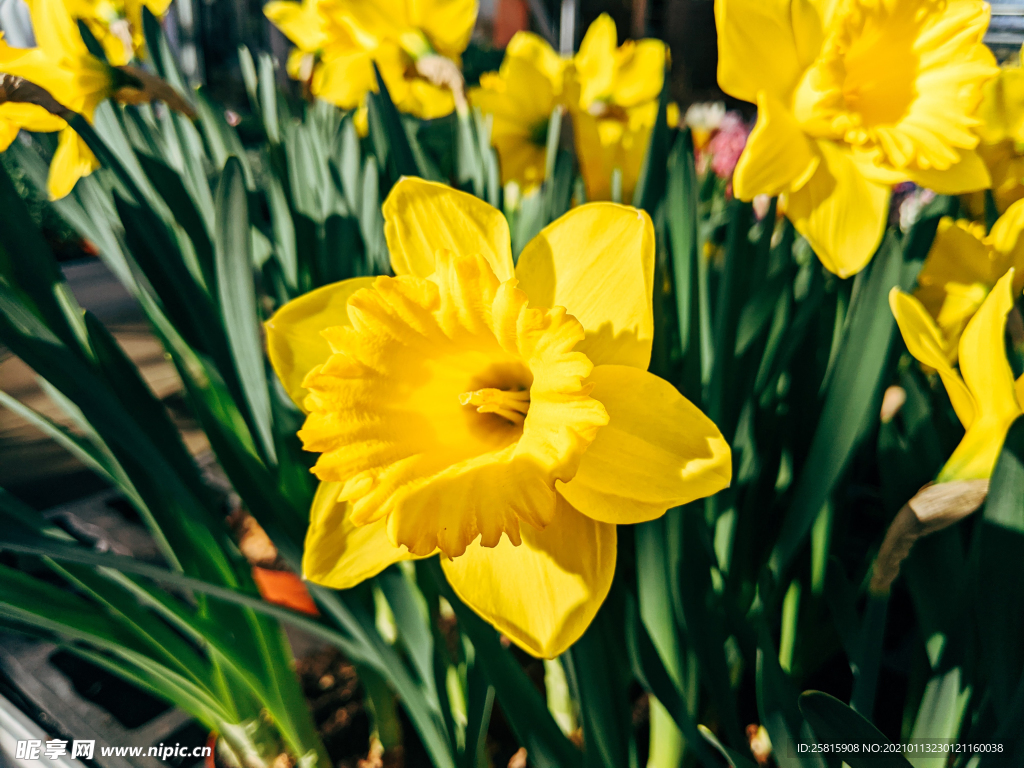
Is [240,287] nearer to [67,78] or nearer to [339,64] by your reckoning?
[67,78]

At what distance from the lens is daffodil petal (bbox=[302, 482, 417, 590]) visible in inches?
16.7

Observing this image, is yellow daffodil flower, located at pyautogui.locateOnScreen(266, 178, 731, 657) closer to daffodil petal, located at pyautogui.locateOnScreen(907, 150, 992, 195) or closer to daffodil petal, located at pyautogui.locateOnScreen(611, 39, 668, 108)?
daffodil petal, located at pyautogui.locateOnScreen(907, 150, 992, 195)

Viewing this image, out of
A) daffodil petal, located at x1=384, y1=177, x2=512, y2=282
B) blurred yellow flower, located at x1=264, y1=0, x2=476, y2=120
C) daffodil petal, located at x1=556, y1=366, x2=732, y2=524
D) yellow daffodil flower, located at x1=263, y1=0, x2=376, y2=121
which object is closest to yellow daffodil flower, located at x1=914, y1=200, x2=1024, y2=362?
daffodil petal, located at x1=556, y1=366, x2=732, y2=524

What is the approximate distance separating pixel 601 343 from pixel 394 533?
18cm

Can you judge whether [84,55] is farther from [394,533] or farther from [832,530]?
[832,530]

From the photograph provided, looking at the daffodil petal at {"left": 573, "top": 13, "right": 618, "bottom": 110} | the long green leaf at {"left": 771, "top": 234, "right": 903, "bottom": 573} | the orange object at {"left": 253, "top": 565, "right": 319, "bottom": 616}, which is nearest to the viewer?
the long green leaf at {"left": 771, "top": 234, "right": 903, "bottom": 573}

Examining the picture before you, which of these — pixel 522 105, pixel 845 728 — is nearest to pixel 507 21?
pixel 522 105

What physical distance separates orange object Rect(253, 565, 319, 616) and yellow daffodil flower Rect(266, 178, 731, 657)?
43 cm

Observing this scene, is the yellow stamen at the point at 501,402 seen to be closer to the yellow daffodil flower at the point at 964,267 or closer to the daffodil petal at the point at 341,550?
the daffodil petal at the point at 341,550

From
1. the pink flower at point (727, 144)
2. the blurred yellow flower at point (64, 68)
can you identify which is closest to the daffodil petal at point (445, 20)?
the blurred yellow flower at point (64, 68)

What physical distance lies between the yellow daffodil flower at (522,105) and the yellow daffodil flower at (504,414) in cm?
61

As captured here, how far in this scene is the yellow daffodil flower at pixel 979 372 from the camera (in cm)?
35

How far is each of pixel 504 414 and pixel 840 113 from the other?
39 cm

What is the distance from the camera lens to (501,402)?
47 cm
